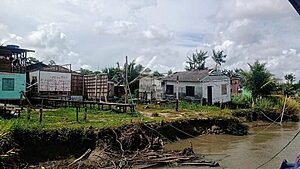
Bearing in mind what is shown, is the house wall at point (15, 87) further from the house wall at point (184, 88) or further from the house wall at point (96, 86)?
the house wall at point (184, 88)

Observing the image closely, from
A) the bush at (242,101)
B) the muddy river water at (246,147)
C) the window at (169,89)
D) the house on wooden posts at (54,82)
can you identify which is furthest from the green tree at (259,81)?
the house on wooden posts at (54,82)

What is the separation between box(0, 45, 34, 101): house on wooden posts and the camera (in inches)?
1081

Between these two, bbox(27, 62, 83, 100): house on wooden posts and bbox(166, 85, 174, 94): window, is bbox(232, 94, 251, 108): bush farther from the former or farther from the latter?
bbox(27, 62, 83, 100): house on wooden posts

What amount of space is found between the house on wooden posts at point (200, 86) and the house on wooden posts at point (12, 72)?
1584 cm

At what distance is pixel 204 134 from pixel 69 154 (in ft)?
33.4

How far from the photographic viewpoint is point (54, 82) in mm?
33688

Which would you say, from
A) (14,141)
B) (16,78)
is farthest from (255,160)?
(16,78)

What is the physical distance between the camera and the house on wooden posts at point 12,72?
27469 mm

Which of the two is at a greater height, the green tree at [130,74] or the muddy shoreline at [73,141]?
the green tree at [130,74]

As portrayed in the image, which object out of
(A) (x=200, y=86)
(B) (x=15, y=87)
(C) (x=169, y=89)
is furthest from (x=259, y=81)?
(B) (x=15, y=87)

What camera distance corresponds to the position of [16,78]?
92.5 ft

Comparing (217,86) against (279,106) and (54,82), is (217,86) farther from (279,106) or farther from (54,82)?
(54,82)

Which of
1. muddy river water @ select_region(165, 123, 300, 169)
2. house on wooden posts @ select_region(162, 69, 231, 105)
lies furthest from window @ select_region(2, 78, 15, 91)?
house on wooden posts @ select_region(162, 69, 231, 105)

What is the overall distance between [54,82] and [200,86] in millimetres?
13760
